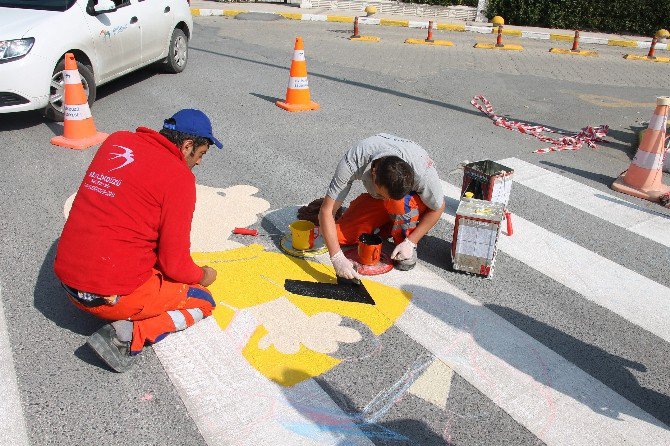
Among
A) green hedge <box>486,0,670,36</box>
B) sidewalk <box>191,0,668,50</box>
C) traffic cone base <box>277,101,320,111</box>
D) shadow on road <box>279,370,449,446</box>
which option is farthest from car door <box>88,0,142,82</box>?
green hedge <box>486,0,670,36</box>

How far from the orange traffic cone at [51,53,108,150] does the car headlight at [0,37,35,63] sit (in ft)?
1.51

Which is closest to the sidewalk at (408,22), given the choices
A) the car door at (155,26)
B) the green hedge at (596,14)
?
the green hedge at (596,14)

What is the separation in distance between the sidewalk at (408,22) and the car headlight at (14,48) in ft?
41.0

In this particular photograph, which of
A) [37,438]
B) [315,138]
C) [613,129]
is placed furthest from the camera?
[613,129]

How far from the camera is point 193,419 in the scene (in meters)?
2.84

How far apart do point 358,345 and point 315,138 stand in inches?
158

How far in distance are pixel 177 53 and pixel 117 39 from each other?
1.93 meters

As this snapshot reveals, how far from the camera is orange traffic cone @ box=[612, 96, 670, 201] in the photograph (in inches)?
231

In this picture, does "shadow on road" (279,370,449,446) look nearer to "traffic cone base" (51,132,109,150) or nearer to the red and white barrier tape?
"traffic cone base" (51,132,109,150)

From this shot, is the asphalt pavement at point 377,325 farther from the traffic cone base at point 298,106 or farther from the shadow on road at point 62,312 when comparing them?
the traffic cone base at point 298,106

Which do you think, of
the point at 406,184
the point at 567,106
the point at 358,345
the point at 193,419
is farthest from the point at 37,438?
the point at 567,106

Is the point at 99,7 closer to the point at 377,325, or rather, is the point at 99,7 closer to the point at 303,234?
the point at 303,234

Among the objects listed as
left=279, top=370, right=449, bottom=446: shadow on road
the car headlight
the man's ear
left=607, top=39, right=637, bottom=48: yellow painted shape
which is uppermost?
left=607, top=39, right=637, bottom=48: yellow painted shape

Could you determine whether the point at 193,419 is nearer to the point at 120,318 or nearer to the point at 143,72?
the point at 120,318
